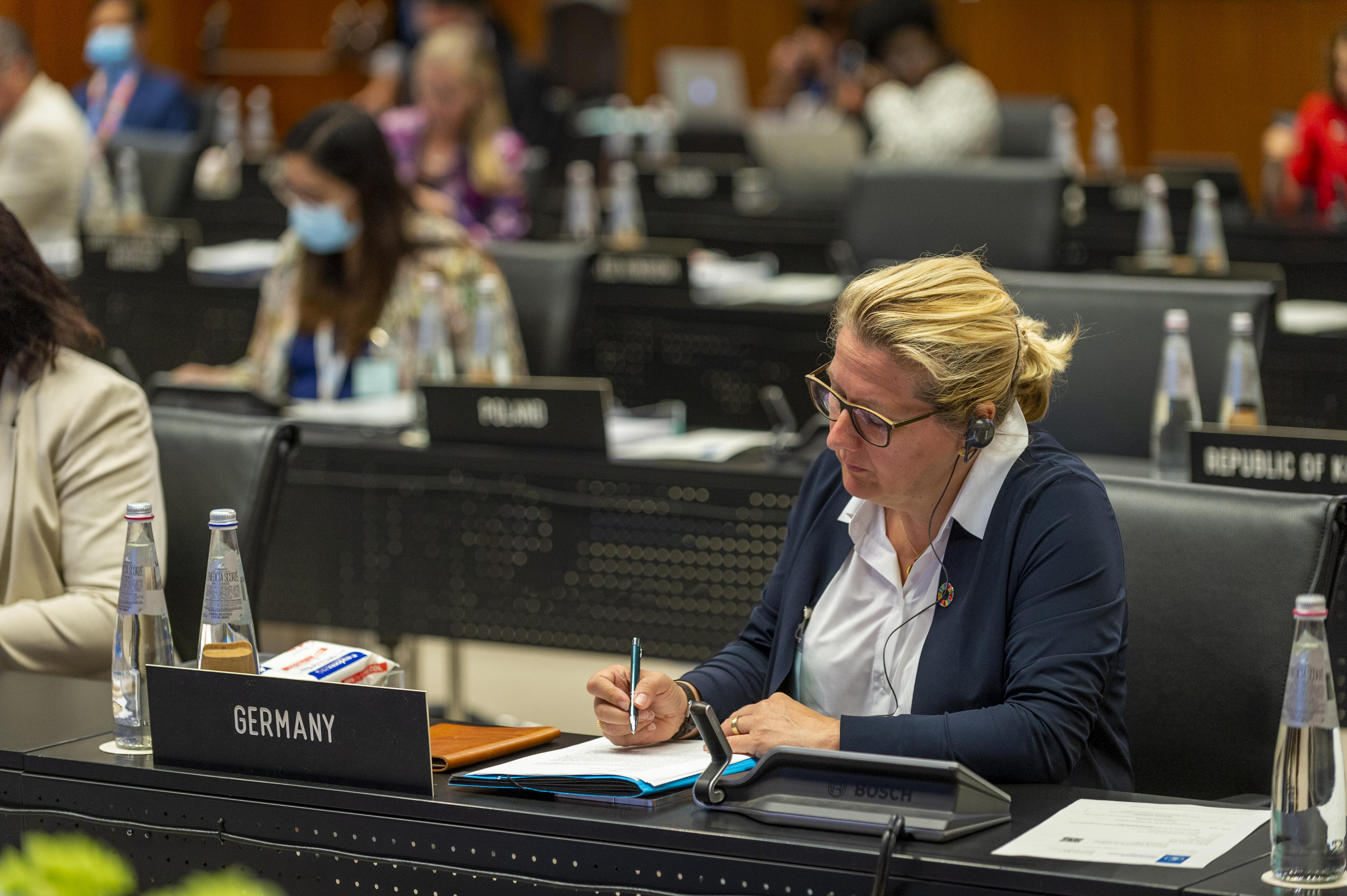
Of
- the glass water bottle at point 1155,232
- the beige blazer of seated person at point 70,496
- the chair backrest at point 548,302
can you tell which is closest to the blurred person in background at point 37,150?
the chair backrest at point 548,302

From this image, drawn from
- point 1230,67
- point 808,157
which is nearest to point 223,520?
point 808,157

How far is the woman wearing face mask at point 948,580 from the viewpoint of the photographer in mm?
1672

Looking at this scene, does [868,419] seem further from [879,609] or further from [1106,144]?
[1106,144]

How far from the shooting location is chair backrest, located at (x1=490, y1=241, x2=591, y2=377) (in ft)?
12.6

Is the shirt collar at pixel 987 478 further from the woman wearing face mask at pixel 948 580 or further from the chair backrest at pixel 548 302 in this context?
the chair backrest at pixel 548 302

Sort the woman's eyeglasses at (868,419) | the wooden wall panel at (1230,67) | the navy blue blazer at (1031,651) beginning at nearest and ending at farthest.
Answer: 1. the navy blue blazer at (1031,651)
2. the woman's eyeglasses at (868,419)
3. the wooden wall panel at (1230,67)

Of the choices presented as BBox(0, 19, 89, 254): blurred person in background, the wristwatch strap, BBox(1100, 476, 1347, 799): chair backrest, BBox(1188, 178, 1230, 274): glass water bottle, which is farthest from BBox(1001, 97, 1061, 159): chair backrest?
the wristwatch strap

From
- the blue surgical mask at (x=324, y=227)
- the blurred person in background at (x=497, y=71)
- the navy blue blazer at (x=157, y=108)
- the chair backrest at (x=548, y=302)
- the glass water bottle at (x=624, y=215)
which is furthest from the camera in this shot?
the navy blue blazer at (x=157, y=108)

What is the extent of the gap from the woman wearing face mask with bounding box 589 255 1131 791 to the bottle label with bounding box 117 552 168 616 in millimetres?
473

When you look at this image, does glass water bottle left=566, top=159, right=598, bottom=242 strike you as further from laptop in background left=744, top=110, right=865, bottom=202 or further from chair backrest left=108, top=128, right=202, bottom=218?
chair backrest left=108, top=128, right=202, bottom=218

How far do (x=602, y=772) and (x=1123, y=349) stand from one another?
5.51 ft

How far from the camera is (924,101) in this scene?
6.65 metres

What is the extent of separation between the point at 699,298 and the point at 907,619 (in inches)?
117

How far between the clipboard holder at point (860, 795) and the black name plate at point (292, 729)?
0.27 meters
